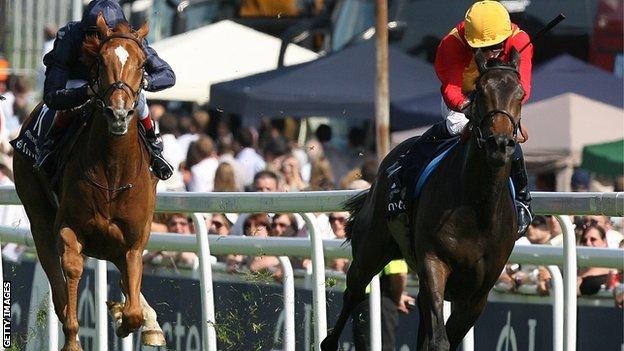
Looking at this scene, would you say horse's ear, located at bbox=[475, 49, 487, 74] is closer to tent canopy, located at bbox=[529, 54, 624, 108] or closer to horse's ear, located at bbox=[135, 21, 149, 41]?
horse's ear, located at bbox=[135, 21, 149, 41]

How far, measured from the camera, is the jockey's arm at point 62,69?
741cm

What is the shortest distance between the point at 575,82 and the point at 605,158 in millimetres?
1769

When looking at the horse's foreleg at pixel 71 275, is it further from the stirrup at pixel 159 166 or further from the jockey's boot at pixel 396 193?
the jockey's boot at pixel 396 193

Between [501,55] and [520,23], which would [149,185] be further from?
[520,23]

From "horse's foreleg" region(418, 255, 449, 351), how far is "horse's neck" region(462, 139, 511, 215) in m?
0.30

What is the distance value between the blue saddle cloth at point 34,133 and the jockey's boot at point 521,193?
2364mm

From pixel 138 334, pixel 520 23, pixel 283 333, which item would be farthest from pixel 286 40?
pixel 283 333

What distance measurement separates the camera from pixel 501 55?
6.74m

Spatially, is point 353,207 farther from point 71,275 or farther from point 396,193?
point 71,275

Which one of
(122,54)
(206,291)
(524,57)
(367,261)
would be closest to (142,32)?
(122,54)

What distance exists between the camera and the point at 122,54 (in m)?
6.98

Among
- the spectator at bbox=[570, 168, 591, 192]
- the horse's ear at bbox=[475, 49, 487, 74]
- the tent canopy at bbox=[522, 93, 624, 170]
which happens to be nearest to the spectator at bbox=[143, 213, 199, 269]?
the horse's ear at bbox=[475, 49, 487, 74]

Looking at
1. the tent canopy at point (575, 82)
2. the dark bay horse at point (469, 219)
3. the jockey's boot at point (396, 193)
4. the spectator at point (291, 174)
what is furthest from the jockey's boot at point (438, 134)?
the tent canopy at point (575, 82)

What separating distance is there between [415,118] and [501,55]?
7.15 meters
